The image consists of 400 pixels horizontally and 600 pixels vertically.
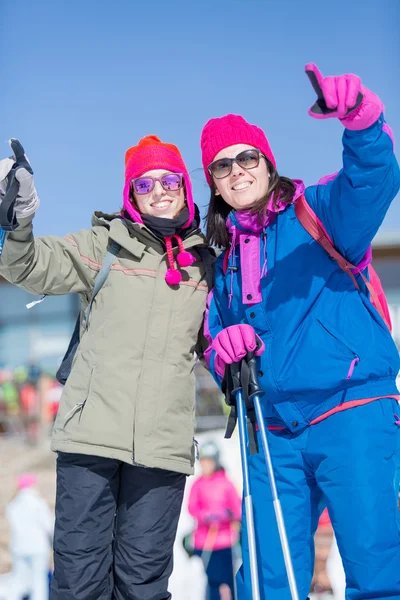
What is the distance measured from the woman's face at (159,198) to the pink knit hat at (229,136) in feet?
0.63

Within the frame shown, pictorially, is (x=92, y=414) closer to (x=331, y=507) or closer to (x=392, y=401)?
(x=331, y=507)

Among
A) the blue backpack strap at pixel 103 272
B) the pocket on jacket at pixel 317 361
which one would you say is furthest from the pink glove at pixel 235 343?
the blue backpack strap at pixel 103 272

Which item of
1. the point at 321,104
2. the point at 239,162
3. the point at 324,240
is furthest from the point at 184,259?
the point at 321,104

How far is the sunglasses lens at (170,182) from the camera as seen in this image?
2.59 m

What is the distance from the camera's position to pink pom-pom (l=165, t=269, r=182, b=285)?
2.43 m

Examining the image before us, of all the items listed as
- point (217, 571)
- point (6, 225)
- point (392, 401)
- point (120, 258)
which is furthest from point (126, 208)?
point (217, 571)

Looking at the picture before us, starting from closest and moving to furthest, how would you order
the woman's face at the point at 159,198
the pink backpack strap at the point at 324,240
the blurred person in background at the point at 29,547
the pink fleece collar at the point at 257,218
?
the pink backpack strap at the point at 324,240 < the pink fleece collar at the point at 257,218 < the woman's face at the point at 159,198 < the blurred person in background at the point at 29,547

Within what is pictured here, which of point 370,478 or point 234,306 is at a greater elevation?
point 234,306

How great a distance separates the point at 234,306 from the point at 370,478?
782mm

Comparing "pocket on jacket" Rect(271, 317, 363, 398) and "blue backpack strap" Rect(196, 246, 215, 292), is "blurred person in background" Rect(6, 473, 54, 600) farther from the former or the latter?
"pocket on jacket" Rect(271, 317, 363, 398)

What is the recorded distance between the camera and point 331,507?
2020 millimetres

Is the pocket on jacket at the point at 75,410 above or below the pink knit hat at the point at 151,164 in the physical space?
below

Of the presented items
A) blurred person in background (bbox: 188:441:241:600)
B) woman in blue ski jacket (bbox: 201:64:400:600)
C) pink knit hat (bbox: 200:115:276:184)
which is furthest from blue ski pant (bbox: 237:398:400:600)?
blurred person in background (bbox: 188:441:241:600)

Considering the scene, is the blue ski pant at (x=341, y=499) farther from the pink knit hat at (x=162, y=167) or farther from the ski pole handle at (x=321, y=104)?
the ski pole handle at (x=321, y=104)
